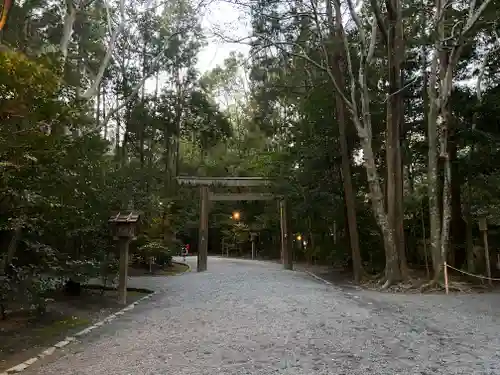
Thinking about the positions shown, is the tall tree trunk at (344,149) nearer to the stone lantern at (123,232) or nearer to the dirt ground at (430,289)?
the dirt ground at (430,289)

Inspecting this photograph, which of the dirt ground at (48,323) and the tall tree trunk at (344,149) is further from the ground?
the tall tree trunk at (344,149)

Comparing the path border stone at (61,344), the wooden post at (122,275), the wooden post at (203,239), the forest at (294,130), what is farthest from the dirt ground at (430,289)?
the path border stone at (61,344)

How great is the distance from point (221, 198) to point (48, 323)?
38.3 ft

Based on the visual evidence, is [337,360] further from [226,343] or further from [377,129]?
[377,129]

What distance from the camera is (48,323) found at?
5367mm

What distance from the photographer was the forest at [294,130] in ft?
15.0

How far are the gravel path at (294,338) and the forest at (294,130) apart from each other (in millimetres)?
1197

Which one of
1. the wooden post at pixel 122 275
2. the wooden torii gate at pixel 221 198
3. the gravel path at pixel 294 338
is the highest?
the wooden torii gate at pixel 221 198

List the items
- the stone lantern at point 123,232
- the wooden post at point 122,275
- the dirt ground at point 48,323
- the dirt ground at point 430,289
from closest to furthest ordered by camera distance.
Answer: the dirt ground at point 48,323, the stone lantern at point 123,232, the wooden post at point 122,275, the dirt ground at point 430,289

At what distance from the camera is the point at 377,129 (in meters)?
12.9

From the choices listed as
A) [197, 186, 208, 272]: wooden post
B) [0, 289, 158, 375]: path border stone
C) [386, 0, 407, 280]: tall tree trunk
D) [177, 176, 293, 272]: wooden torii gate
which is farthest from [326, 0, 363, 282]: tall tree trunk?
[0, 289, 158, 375]: path border stone

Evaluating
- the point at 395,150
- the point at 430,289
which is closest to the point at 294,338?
the point at 430,289

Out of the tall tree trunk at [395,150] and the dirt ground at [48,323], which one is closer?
the dirt ground at [48,323]

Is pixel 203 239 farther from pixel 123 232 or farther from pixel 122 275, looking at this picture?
pixel 123 232
